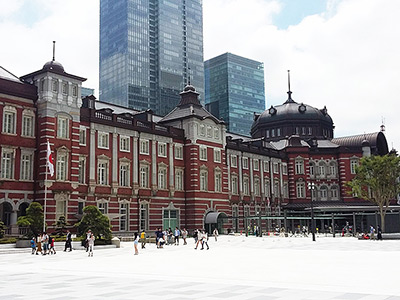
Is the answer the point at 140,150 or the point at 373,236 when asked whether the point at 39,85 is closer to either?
the point at 140,150

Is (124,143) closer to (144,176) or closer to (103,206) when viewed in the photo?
(144,176)

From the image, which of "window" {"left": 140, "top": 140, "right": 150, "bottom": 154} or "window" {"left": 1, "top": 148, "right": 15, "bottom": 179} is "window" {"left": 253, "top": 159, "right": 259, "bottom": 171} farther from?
"window" {"left": 1, "top": 148, "right": 15, "bottom": 179}

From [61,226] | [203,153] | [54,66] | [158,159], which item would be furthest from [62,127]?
[203,153]

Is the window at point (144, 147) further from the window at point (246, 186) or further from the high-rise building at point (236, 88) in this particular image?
the high-rise building at point (236, 88)

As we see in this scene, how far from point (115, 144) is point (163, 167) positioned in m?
8.02

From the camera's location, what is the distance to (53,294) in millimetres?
14102

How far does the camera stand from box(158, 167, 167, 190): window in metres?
56.8

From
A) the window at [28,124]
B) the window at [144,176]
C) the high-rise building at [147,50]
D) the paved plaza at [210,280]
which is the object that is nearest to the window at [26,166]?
the window at [28,124]

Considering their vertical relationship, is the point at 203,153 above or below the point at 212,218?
above

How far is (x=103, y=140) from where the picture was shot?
166 feet

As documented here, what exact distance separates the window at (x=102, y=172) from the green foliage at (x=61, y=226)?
766cm

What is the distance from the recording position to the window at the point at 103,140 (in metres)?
50.1

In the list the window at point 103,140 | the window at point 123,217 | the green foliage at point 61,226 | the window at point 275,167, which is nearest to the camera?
the green foliage at point 61,226

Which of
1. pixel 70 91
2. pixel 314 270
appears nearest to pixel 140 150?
pixel 70 91
